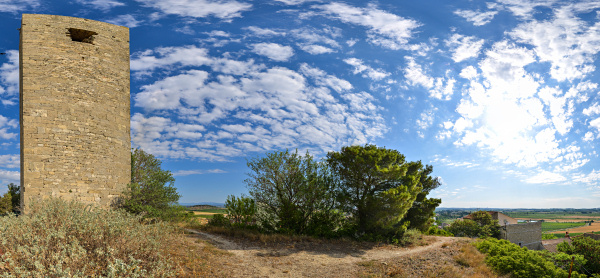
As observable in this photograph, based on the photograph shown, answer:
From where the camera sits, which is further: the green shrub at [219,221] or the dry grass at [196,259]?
the green shrub at [219,221]

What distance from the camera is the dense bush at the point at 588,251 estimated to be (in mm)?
25141

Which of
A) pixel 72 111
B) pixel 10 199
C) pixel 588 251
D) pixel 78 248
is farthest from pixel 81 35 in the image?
pixel 588 251

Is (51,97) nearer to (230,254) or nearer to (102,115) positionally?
(102,115)

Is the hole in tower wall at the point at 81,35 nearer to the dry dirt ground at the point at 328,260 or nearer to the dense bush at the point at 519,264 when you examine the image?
the dry dirt ground at the point at 328,260

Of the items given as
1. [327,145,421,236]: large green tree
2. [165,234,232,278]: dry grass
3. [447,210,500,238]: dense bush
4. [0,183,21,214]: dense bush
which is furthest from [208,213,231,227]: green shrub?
[447,210,500,238]: dense bush

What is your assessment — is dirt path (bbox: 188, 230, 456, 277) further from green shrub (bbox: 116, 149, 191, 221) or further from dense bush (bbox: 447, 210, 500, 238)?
dense bush (bbox: 447, 210, 500, 238)

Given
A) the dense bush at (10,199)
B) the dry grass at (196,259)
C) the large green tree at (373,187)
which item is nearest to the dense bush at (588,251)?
the large green tree at (373,187)

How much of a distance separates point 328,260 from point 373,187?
528 centimetres

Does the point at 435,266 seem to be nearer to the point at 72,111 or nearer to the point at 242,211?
the point at 242,211

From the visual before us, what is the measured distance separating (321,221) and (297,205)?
1442 mm

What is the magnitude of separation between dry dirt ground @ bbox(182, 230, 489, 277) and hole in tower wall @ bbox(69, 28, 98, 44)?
9202 mm

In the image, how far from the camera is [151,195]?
44.0 feet

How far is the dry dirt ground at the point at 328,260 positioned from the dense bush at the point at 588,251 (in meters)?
20.8

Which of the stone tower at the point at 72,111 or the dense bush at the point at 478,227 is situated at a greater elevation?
the stone tower at the point at 72,111
